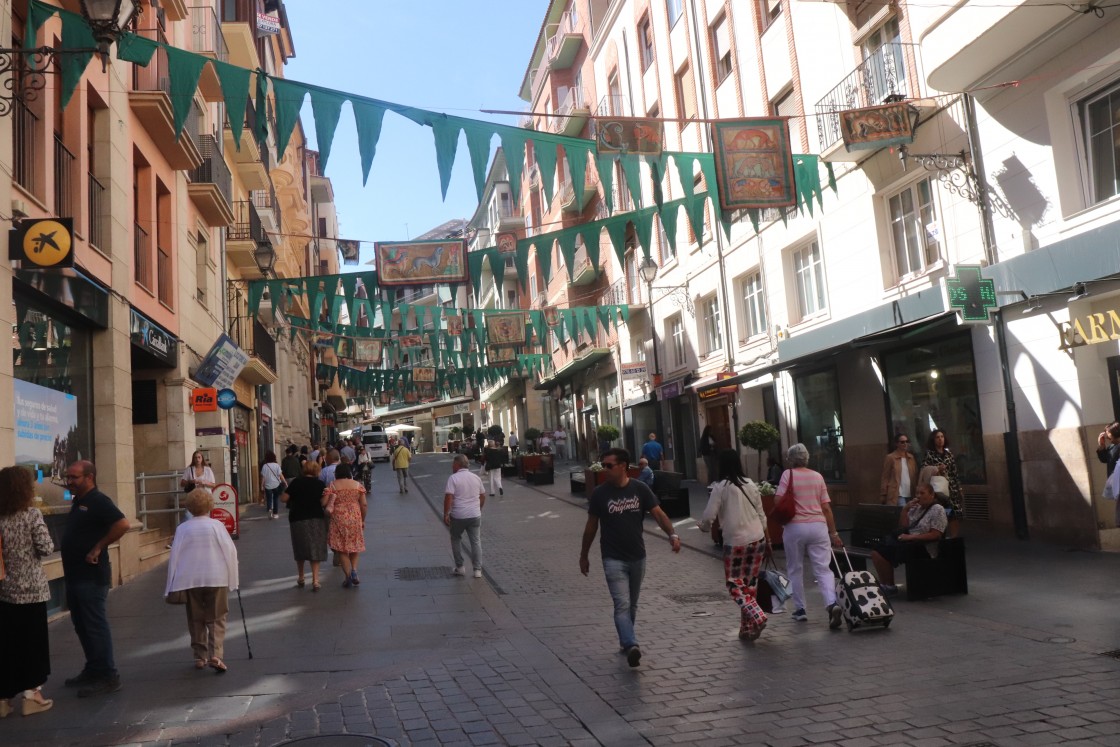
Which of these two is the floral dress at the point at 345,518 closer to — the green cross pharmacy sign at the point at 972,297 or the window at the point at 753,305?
the green cross pharmacy sign at the point at 972,297

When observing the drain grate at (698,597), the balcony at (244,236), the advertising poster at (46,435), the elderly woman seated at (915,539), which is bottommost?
the drain grate at (698,597)

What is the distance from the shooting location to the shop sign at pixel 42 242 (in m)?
9.58

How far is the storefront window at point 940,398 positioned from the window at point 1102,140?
3128 mm

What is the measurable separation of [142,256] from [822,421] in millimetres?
13166

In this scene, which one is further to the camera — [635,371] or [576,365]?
[576,365]

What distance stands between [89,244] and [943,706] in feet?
36.1

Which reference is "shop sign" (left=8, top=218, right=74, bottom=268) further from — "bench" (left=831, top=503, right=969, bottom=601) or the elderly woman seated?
the elderly woman seated

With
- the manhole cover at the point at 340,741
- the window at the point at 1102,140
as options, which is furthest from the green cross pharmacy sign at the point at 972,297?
the manhole cover at the point at 340,741

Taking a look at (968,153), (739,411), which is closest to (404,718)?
(968,153)

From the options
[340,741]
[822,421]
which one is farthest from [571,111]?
[340,741]

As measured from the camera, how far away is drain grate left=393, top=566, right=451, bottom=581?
12.7m

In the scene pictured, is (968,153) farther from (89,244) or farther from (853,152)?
(89,244)

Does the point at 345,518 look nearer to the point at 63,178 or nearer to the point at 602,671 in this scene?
the point at 63,178

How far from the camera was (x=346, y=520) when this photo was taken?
12.2 meters
